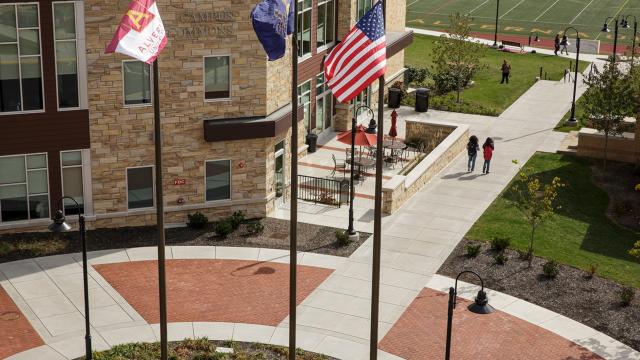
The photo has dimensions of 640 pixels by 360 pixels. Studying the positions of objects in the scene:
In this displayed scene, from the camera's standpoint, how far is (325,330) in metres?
28.2

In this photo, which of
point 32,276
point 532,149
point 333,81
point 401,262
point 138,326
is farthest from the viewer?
point 532,149

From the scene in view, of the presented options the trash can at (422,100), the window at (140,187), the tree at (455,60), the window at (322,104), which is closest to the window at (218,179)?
the window at (140,187)

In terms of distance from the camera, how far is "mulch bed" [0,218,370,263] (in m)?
33.0

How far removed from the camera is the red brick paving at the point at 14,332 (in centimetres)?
2656

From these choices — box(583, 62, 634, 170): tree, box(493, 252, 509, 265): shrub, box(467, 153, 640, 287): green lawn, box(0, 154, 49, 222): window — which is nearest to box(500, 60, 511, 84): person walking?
box(583, 62, 634, 170): tree

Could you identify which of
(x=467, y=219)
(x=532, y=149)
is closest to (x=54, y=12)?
(x=467, y=219)

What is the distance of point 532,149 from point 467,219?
39.6ft

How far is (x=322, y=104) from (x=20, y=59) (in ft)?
61.1

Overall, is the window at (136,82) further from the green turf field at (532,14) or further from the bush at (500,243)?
the green turf field at (532,14)

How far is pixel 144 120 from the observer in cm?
3444

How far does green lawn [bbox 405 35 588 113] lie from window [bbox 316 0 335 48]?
13740 mm

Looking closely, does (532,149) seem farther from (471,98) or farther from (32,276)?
(32,276)

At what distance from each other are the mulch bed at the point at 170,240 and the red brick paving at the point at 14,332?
3743mm

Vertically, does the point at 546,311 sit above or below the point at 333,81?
below
